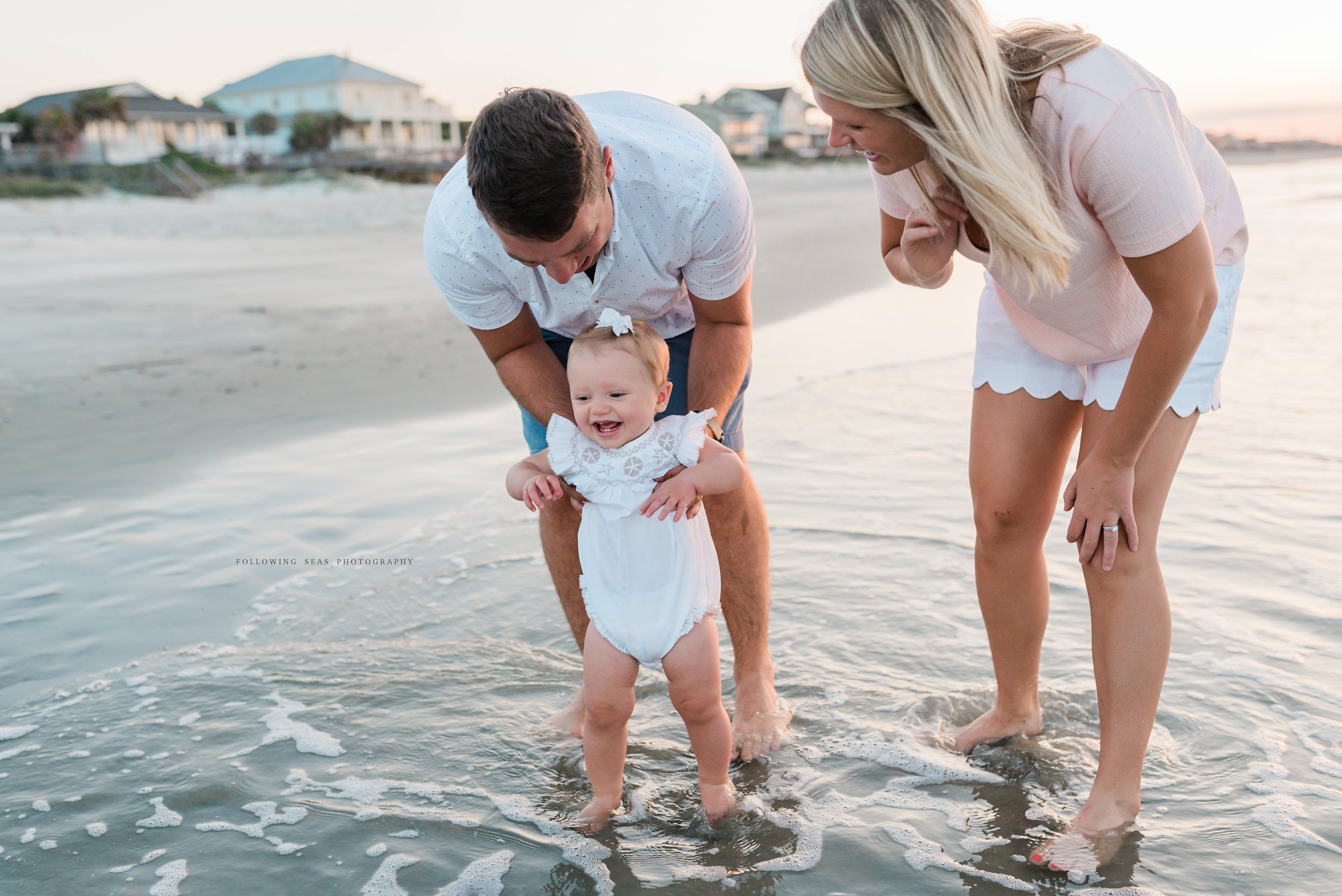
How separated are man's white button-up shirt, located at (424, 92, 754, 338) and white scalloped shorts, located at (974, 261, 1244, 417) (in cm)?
69

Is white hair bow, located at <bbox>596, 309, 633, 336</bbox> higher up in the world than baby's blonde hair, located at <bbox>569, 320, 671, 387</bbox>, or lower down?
higher up

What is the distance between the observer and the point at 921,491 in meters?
4.89

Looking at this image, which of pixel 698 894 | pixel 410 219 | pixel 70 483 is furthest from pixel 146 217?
pixel 698 894

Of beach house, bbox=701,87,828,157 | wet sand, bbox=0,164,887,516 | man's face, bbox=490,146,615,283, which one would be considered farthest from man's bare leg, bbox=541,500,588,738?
beach house, bbox=701,87,828,157

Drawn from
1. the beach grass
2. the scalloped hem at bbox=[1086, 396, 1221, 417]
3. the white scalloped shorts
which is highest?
the beach grass

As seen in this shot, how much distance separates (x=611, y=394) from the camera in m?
2.42

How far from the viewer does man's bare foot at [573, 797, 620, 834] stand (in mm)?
2486

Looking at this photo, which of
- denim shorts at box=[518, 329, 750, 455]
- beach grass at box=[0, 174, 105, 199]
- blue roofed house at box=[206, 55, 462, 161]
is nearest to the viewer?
denim shorts at box=[518, 329, 750, 455]

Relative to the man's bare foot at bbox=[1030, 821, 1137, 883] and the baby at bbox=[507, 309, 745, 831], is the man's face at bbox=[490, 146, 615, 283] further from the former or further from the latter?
the man's bare foot at bbox=[1030, 821, 1137, 883]

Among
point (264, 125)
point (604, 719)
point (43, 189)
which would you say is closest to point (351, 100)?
point (264, 125)

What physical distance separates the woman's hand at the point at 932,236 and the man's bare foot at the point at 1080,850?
54.4 inches

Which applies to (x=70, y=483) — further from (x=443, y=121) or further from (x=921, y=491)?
(x=443, y=121)

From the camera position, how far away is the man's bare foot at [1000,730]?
9.19 ft

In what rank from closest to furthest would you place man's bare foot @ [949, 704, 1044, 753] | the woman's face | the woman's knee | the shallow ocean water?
the woman's face, the shallow ocean water, the woman's knee, man's bare foot @ [949, 704, 1044, 753]
